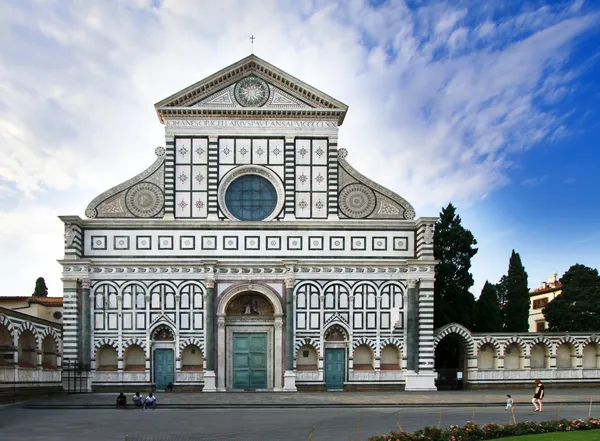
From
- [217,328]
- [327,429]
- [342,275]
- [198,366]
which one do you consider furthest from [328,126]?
[327,429]

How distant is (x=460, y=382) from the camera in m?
38.6

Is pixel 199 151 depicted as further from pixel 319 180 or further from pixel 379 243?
pixel 379 243

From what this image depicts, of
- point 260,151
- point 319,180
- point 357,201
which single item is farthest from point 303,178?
point 357,201

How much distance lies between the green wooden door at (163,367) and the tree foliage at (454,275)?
Answer: 17161 millimetres

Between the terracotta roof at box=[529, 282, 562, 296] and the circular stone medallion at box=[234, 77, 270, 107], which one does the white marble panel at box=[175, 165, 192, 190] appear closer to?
the circular stone medallion at box=[234, 77, 270, 107]

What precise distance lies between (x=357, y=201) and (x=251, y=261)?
6874 mm

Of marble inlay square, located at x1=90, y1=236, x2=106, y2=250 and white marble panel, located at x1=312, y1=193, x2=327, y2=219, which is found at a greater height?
white marble panel, located at x1=312, y1=193, x2=327, y2=219

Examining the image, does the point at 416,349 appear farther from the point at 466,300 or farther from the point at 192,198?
the point at 192,198

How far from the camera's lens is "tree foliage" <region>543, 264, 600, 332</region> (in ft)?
148

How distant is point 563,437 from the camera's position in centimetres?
1672

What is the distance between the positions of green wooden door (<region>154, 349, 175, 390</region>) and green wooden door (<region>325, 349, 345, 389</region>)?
27.6ft

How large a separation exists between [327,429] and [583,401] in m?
14.6

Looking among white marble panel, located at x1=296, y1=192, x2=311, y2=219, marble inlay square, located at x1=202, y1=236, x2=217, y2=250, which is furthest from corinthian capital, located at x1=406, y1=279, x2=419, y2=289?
marble inlay square, located at x1=202, y1=236, x2=217, y2=250

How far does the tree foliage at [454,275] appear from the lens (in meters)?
43.2
